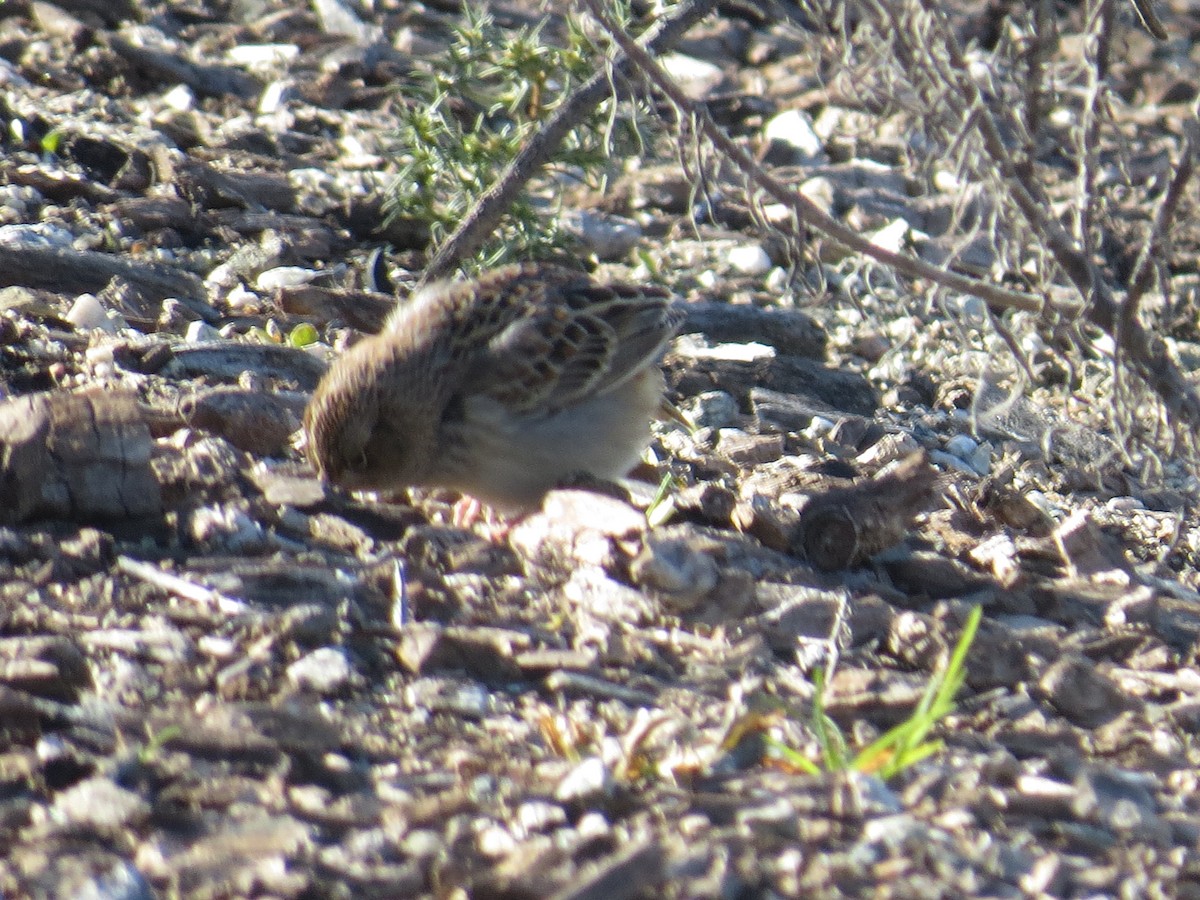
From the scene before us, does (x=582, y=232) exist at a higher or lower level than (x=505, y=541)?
higher

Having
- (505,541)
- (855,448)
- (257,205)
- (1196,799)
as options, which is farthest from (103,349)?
(1196,799)

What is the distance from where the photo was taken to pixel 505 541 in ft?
14.0

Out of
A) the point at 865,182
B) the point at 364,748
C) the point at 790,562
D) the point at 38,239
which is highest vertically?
the point at 865,182

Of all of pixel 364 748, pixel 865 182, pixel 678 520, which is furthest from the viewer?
pixel 865 182

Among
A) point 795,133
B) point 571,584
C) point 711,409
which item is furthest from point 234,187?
point 571,584

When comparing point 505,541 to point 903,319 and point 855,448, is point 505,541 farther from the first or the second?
point 903,319

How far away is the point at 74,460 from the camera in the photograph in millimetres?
3934

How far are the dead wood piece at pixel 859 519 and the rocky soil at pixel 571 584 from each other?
0.5 inches

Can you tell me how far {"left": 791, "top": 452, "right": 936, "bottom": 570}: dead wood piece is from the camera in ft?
14.5

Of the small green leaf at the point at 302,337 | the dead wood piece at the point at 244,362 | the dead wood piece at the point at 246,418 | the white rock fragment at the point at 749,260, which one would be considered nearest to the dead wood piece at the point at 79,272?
the small green leaf at the point at 302,337

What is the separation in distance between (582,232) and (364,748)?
460cm

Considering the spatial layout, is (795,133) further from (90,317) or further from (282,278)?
(90,317)

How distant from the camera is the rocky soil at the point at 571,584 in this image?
9.10 ft

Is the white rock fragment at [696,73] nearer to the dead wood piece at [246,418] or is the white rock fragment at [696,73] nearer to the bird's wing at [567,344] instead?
the bird's wing at [567,344]
